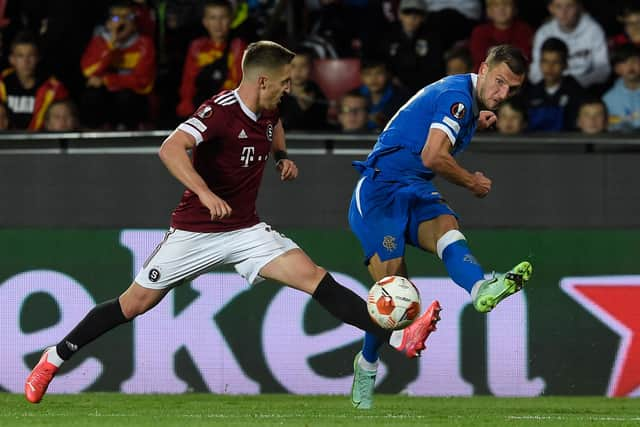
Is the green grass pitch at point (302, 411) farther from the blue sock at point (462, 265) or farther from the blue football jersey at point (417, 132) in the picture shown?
the blue football jersey at point (417, 132)

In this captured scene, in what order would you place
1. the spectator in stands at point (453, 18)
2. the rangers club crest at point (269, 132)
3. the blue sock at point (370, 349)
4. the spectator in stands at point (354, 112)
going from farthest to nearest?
the spectator in stands at point (453, 18) < the spectator in stands at point (354, 112) < the blue sock at point (370, 349) < the rangers club crest at point (269, 132)

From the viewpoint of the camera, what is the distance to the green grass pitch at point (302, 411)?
25.4 feet

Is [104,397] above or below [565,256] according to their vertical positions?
below

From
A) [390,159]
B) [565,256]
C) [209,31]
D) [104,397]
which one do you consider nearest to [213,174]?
[390,159]

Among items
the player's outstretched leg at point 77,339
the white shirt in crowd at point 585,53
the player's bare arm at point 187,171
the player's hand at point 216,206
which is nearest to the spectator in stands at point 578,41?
the white shirt in crowd at point 585,53

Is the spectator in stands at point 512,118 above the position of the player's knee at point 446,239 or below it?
above

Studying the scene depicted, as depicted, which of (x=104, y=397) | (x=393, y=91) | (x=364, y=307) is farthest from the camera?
(x=393, y=91)

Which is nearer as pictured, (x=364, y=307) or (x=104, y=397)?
(x=364, y=307)

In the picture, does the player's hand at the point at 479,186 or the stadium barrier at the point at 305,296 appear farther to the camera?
the stadium barrier at the point at 305,296

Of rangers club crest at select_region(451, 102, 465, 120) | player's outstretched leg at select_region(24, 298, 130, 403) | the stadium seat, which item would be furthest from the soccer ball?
the stadium seat

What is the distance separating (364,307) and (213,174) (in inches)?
45.9

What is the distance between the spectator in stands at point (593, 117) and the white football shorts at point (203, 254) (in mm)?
3857

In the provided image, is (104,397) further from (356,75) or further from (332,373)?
(356,75)

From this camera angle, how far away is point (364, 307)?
8086mm
